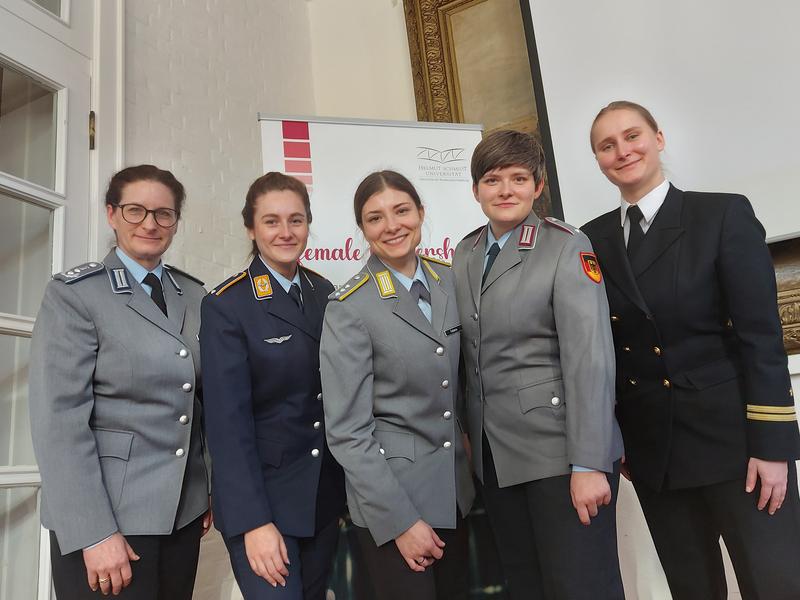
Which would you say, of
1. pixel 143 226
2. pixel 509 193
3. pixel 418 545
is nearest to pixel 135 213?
pixel 143 226

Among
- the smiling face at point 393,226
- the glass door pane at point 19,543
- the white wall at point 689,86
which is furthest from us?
the white wall at point 689,86

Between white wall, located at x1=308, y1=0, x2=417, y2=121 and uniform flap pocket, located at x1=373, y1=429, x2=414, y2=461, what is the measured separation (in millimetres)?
2809

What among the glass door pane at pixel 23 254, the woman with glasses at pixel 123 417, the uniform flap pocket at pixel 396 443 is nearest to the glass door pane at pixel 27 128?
the glass door pane at pixel 23 254

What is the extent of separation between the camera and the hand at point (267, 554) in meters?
1.27

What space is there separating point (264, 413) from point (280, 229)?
45 centimetres

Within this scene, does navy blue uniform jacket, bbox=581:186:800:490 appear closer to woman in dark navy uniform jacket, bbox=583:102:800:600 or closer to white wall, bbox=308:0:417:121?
woman in dark navy uniform jacket, bbox=583:102:800:600

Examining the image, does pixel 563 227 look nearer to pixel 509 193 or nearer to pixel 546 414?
pixel 509 193

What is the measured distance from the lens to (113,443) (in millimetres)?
1319

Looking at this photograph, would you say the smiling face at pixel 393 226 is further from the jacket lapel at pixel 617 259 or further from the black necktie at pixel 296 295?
the jacket lapel at pixel 617 259

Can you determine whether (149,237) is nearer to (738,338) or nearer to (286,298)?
(286,298)

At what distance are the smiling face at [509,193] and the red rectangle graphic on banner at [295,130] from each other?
63.5 inches

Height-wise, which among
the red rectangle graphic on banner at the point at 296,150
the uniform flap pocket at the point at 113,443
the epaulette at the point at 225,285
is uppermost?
the red rectangle graphic on banner at the point at 296,150

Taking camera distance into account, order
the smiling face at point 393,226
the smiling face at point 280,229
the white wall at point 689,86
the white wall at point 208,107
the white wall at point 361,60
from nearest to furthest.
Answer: the smiling face at point 393,226
the smiling face at point 280,229
the white wall at point 689,86
the white wall at point 208,107
the white wall at point 361,60

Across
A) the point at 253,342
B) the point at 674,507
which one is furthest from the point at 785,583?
the point at 253,342
